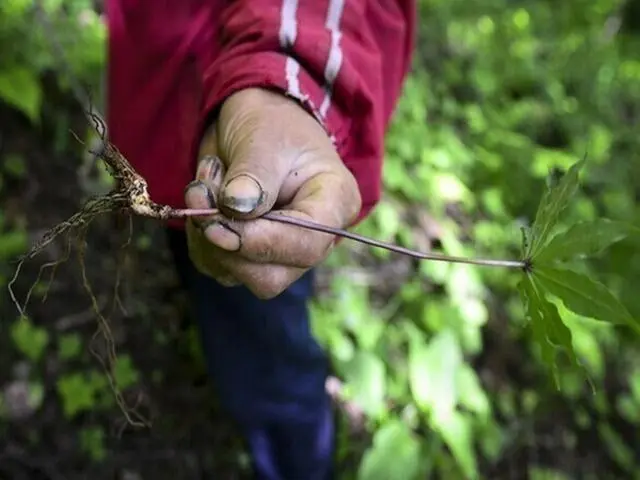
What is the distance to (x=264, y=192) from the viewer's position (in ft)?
1.92

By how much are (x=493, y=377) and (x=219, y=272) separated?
132 cm

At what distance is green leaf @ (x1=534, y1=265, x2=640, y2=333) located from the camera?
2.04 ft

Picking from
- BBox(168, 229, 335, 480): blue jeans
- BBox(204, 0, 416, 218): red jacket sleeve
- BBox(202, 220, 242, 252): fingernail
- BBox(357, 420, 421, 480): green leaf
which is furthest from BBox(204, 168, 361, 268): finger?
BBox(357, 420, 421, 480): green leaf

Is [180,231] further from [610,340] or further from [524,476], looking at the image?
[610,340]

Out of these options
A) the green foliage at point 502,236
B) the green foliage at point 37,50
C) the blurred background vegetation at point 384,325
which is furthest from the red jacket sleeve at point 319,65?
the green foliage at point 37,50

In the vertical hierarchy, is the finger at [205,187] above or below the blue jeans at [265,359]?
above

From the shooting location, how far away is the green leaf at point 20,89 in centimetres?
153

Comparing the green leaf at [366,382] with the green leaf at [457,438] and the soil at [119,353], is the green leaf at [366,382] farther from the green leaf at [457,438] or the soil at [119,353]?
the soil at [119,353]

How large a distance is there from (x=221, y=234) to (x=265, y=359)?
64cm

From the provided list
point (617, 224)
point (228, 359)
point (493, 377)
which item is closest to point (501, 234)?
point (493, 377)

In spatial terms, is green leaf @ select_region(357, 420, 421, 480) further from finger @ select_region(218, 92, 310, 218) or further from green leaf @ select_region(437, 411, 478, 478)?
finger @ select_region(218, 92, 310, 218)

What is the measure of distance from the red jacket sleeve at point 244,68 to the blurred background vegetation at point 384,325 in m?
0.27

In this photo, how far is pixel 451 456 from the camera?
4.97 feet

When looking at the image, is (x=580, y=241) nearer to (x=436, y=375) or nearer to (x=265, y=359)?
(x=265, y=359)
